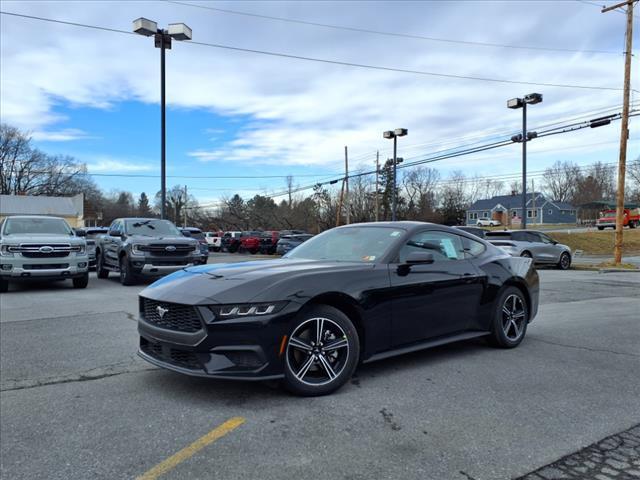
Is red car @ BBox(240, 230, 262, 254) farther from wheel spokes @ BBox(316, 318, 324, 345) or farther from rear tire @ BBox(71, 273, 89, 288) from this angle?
wheel spokes @ BBox(316, 318, 324, 345)

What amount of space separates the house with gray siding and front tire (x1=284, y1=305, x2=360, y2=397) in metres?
83.1

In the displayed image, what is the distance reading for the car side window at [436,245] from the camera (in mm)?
4969

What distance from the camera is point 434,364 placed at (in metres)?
4.97

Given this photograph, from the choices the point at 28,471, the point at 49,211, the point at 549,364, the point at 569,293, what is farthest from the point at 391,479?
the point at 49,211

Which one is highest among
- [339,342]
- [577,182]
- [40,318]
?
[577,182]

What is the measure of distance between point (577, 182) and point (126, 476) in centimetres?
10574

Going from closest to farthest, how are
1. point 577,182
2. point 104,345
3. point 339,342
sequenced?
point 339,342, point 104,345, point 577,182

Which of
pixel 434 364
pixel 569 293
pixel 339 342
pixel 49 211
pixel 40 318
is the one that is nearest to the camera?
pixel 339 342

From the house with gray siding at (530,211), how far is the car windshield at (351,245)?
81.7 meters

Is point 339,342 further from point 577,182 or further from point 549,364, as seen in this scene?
point 577,182

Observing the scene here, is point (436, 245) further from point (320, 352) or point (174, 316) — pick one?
point (174, 316)

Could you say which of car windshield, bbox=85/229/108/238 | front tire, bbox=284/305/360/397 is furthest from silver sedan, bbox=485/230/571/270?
front tire, bbox=284/305/360/397

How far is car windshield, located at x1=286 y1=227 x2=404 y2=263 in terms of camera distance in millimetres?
4867

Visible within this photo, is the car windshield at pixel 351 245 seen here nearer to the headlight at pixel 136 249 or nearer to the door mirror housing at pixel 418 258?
the door mirror housing at pixel 418 258
